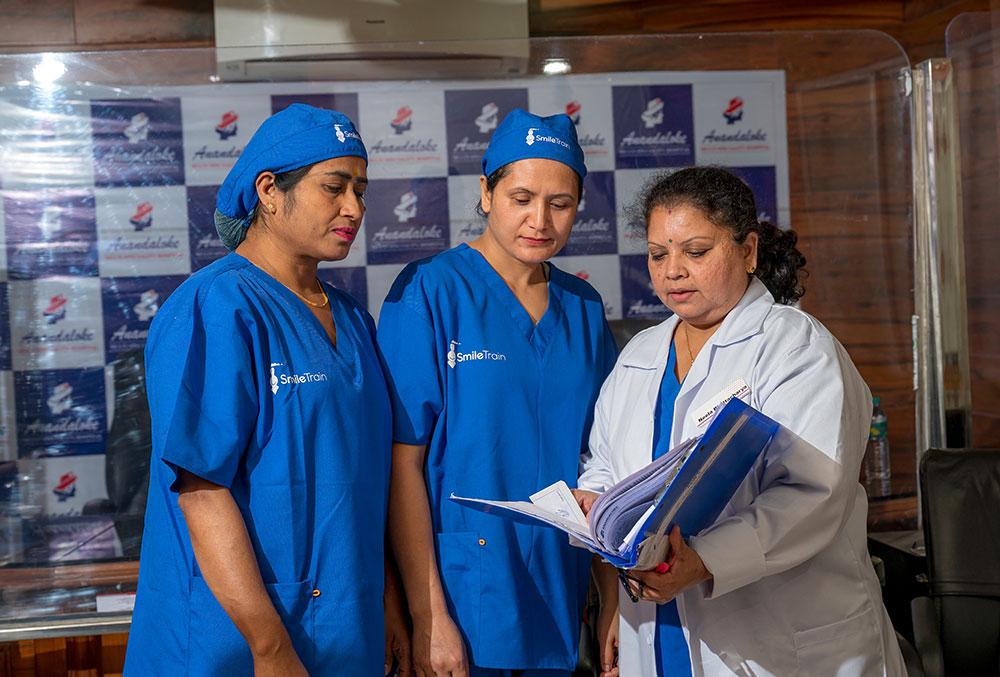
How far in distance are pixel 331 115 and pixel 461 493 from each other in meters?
0.76

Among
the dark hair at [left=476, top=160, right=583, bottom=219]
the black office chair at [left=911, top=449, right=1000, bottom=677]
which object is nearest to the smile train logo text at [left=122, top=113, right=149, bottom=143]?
the dark hair at [left=476, top=160, right=583, bottom=219]

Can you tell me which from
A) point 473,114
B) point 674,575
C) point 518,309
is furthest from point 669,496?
point 473,114

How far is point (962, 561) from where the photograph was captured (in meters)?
2.06

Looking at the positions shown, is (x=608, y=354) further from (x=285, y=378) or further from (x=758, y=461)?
(x=285, y=378)

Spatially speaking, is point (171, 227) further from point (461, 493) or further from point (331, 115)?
point (461, 493)

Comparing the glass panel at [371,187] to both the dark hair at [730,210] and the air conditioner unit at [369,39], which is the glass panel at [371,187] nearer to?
the air conditioner unit at [369,39]

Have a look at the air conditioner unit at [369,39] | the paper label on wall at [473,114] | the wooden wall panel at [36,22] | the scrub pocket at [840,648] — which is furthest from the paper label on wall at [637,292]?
the wooden wall panel at [36,22]

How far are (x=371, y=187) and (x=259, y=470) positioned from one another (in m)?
1.60

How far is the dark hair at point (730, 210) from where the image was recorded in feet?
5.06

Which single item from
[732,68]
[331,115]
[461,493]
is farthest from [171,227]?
[732,68]

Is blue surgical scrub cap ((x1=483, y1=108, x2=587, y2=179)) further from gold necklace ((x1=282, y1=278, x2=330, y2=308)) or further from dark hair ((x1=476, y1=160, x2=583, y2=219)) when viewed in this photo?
gold necklace ((x1=282, y1=278, x2=330, y2=308))

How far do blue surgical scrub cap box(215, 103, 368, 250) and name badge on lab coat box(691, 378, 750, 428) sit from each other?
79cm

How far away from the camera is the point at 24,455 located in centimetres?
261

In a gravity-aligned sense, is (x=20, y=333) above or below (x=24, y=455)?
above
